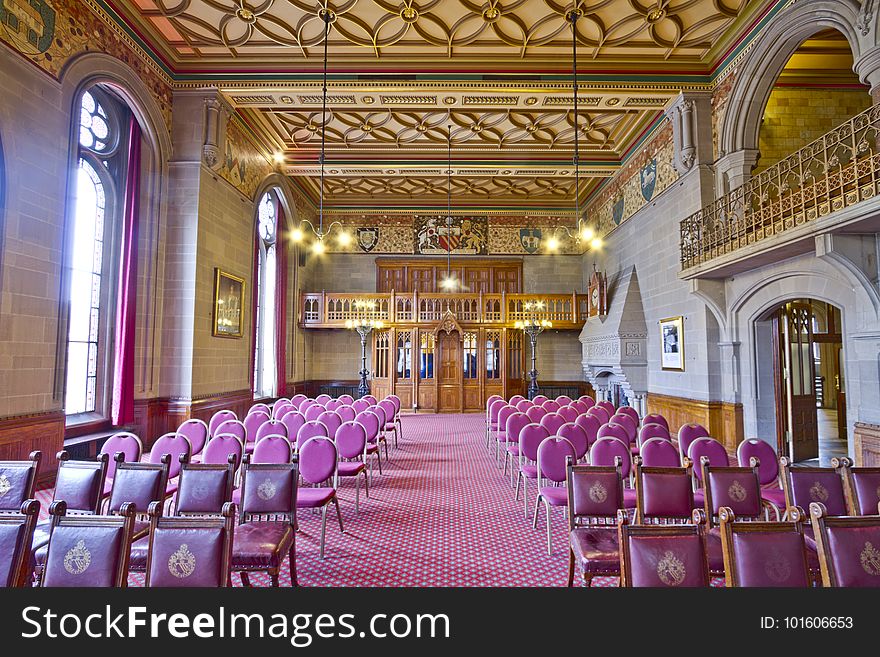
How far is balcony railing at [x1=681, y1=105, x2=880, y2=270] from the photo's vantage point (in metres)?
4.86

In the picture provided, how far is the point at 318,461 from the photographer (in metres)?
4.88

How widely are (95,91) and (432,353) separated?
10698 mm

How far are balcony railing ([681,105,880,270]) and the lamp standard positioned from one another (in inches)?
222

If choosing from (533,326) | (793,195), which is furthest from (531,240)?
(793,195)

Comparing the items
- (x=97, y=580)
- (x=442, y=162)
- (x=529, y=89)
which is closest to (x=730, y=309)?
(x=529, y=89)

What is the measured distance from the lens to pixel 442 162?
12898 mm

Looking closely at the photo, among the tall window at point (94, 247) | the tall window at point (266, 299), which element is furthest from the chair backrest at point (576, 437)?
the tall window at point (266, 299)

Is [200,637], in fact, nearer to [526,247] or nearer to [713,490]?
[713,490]

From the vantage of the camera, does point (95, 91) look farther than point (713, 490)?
Yes

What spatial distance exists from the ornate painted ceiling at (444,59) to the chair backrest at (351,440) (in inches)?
256

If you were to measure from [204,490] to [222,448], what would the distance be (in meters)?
1.55

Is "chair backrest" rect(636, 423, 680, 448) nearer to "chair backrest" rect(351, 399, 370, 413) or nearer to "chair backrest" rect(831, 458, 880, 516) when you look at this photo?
"chair backrest" rect(831, 458, 880, 516)

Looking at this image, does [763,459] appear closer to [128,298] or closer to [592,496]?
[592,496]

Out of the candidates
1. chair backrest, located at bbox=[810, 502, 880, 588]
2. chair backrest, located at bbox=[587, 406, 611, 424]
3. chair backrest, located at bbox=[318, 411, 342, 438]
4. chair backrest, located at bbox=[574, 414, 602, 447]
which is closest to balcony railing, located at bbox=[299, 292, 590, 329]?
chair backrest, located at bbox=[587, 406, 611, 424]
